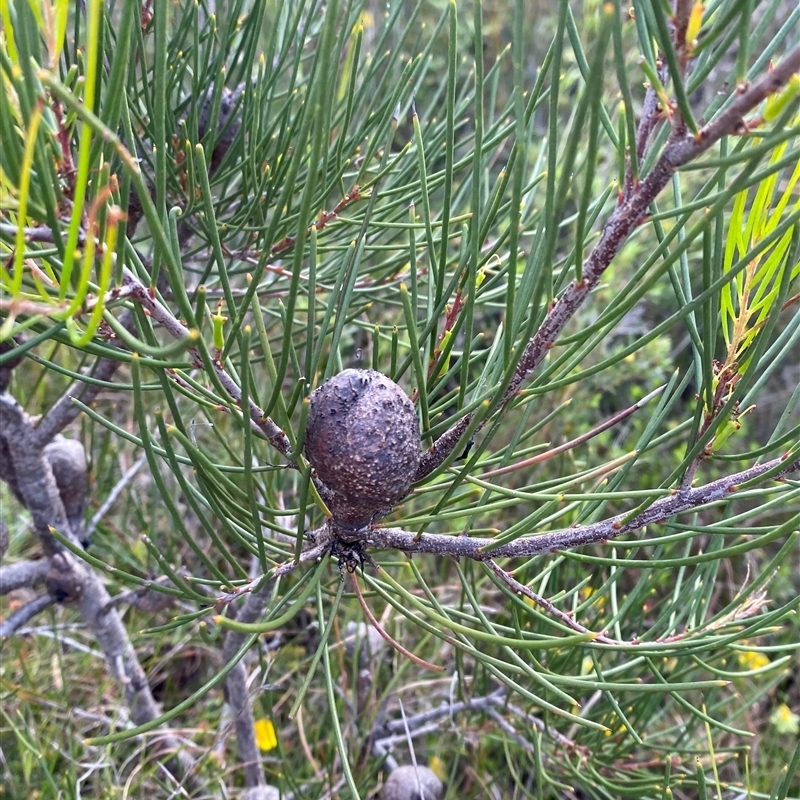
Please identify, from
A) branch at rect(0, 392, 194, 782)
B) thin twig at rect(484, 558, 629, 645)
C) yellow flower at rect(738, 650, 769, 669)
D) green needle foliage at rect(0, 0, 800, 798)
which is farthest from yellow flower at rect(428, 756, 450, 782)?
thin twig at rect(484, 558, 629, 645)

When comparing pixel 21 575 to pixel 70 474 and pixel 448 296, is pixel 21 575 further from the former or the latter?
pixel 448 296

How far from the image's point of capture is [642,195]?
26cm

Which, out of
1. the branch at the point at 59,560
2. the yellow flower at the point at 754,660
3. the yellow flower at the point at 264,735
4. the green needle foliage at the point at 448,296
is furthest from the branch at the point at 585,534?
the yellow flower at the point at 754,660

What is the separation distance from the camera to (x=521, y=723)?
720 mm

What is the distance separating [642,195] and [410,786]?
0.60m

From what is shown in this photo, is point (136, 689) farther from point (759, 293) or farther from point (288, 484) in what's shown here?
point (759, 293)

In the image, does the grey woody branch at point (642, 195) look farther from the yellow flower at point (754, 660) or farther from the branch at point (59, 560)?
the yellow flower at point (754, 660)

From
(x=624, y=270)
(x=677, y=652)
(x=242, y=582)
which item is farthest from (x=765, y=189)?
(x=624, y=270)

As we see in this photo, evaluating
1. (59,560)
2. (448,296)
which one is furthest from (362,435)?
(59,560)

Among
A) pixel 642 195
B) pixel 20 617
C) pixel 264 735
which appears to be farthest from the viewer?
pixel 264 735

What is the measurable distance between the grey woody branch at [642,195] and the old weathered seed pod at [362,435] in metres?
0.04

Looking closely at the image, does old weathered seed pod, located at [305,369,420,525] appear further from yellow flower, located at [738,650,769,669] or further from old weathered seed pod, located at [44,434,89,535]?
yellow flower, located at [738,650,769,669]

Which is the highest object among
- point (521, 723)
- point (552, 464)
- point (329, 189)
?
point (329, 189)

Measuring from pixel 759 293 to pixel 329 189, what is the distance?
0.85ft
